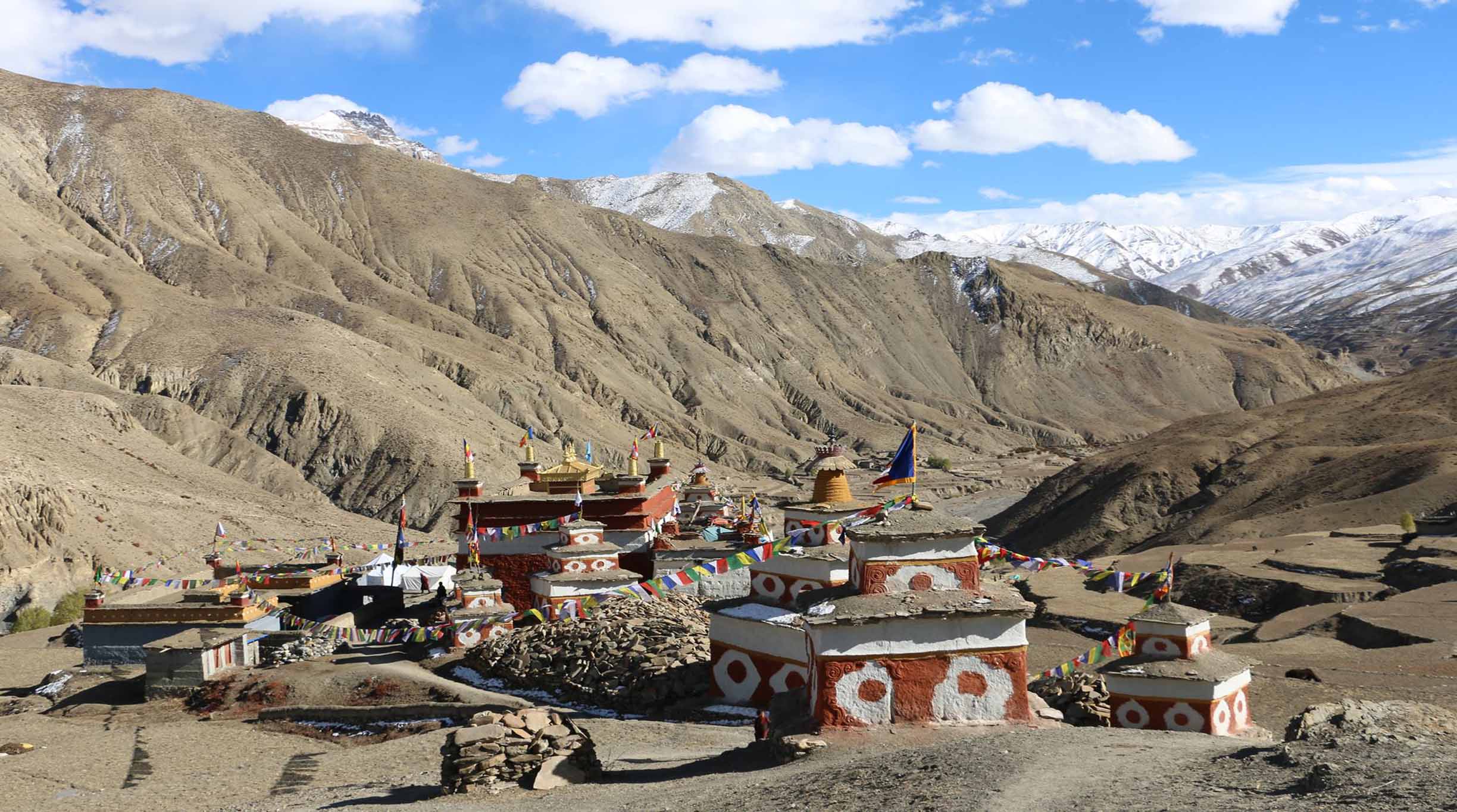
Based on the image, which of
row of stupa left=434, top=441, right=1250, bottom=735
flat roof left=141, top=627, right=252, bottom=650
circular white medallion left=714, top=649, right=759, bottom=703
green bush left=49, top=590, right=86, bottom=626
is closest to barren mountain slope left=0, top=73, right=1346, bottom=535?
green bush left=49, top=590, right=86, bottom=626

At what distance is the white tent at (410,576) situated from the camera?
33938 millimetres

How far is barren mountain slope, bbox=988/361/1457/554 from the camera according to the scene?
50.7 meters

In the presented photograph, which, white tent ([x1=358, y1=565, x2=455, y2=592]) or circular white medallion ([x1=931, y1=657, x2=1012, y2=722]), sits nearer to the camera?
circular white medallion ([x1=931, y1=657, x2=1012, y2=722])

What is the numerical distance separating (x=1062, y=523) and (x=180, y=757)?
1972 inches

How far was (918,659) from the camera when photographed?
48.7 ft

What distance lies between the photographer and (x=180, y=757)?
66.5 ft

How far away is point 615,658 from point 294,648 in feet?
28.7

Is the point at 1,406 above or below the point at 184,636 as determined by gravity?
above

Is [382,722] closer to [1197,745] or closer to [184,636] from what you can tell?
[184,636]

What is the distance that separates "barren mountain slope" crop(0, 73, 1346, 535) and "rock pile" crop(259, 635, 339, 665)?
42.7 metres

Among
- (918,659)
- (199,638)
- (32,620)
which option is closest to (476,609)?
(199,638)

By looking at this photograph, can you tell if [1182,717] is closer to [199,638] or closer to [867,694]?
[867,694]

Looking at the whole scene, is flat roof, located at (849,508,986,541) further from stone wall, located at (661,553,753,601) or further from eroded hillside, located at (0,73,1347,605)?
eroded hillside, located at (0,73,1347,605)

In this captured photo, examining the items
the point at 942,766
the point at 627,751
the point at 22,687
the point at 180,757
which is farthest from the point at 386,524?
the point at 942,766
